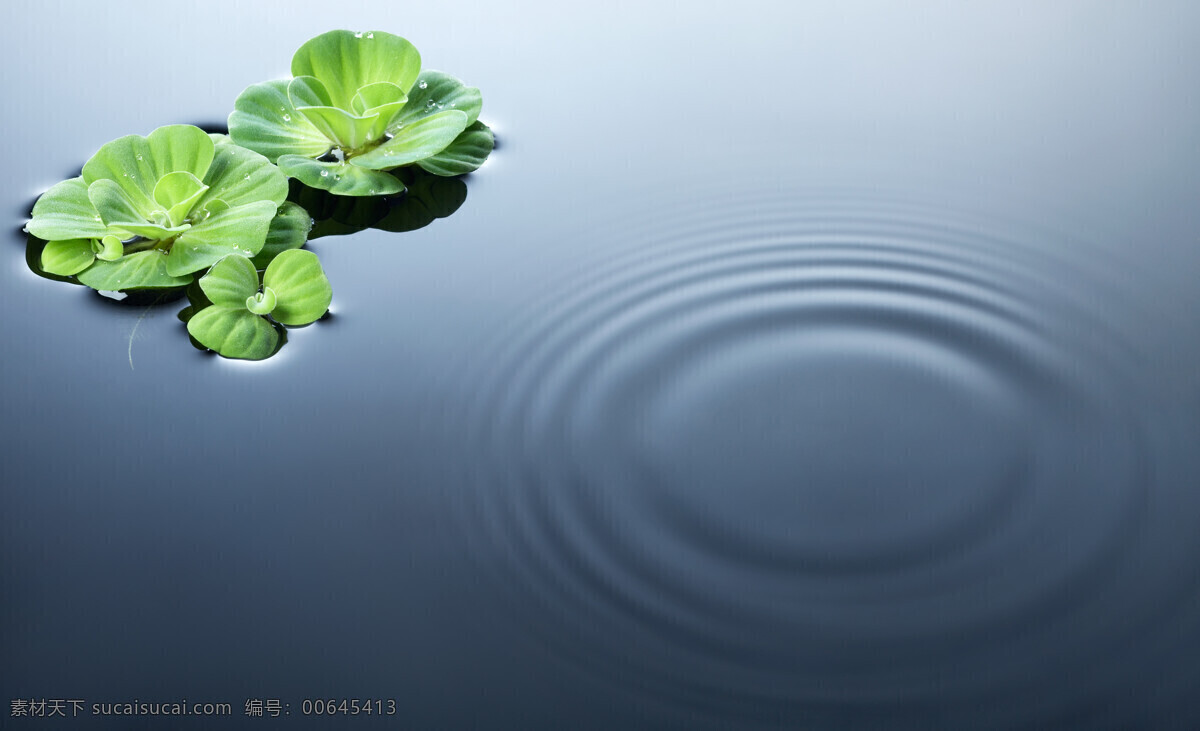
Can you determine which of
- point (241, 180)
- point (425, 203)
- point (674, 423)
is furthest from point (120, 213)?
point (674, 423)

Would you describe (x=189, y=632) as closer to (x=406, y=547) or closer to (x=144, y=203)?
(x=406, y=547)

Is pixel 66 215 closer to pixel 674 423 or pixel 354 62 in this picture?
pixel 354 62

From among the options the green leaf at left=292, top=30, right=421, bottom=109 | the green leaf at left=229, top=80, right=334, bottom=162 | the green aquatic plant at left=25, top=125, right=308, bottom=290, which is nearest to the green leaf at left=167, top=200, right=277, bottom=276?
the green aquatic plant at left=25, top=125, right=308, bottom=290

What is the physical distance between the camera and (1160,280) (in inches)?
53.7

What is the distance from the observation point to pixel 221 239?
136cm

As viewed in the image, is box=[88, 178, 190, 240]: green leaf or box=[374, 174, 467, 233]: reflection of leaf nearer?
box=[88, 178, 190, 240]: green leaf

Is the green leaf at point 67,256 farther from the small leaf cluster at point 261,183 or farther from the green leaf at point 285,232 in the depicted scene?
the green leaf at point 285,232

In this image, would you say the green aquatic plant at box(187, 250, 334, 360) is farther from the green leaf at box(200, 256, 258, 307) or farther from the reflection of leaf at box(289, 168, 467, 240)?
the reflection of leaf at box(289, 168, 467, 240)

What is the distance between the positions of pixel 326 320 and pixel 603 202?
40 cm

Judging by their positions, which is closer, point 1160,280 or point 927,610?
point 927,610

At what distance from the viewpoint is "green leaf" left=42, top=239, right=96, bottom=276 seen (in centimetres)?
135

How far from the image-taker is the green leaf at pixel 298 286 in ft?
4.28

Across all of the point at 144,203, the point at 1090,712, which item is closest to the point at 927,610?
the point at 1090,712

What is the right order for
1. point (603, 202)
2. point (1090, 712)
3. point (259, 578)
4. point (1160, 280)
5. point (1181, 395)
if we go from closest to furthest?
point (1090, 712), point (259, 578), point (1181, 395), point (1160, 280), point (603, 202)
